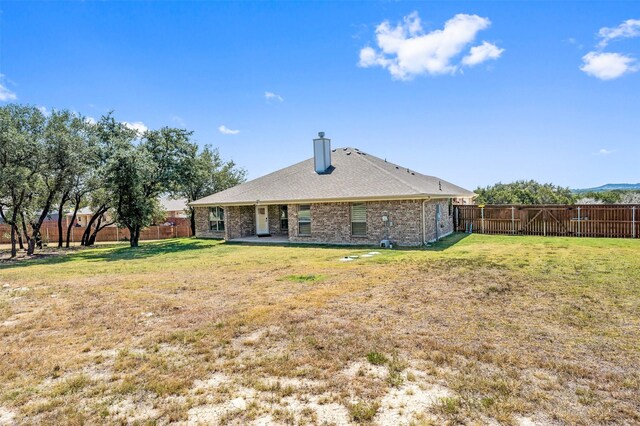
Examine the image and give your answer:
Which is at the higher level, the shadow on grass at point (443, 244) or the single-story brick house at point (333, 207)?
the single-story brick house at point (333, 207)

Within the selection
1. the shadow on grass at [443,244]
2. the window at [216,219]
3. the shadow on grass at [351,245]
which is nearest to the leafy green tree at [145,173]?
the window at [216,219]

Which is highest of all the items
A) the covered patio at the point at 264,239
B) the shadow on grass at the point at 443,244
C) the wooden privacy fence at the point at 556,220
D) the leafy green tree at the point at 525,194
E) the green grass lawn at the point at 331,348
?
the leafy green tree at the point at 525,194

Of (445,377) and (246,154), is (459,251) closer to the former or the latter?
(445,377)

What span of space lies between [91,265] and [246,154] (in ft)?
61.1

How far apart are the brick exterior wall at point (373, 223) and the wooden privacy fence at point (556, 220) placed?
183cm

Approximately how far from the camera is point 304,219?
17.4 metres

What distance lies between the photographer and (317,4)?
44.9ft

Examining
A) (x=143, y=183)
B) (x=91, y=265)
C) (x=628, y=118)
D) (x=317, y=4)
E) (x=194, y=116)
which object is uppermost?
(x=317, y=4)

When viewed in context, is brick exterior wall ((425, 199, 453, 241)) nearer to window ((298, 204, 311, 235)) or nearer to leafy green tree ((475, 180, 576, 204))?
window ((298, 204, 311, 235))

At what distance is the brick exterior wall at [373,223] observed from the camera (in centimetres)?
1469

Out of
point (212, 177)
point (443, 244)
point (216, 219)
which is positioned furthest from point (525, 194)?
point (216, 219)

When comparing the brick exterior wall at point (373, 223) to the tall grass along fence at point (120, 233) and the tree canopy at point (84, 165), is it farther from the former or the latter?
the tall grass along fence at point (120, 233)

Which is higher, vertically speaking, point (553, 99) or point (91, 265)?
point (553, 99)

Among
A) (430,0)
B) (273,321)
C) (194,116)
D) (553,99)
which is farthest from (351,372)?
(194,116)
